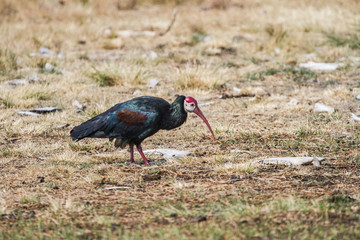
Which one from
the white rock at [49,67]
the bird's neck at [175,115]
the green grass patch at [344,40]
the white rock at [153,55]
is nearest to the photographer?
the bird's neck at [175,115]

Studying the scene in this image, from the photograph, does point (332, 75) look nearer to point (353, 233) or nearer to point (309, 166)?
point (309, 166)

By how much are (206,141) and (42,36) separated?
723cm

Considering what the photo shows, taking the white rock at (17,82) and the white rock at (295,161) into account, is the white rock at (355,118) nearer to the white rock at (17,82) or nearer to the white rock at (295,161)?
the white rock at (295,161)

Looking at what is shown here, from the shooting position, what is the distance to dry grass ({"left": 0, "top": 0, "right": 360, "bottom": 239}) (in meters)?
3.60

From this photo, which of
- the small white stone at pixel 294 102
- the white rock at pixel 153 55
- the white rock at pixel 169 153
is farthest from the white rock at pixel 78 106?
the white rock at pixel 153 55

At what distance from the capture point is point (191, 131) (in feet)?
22.6

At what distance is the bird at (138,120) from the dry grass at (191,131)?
1.02 ft

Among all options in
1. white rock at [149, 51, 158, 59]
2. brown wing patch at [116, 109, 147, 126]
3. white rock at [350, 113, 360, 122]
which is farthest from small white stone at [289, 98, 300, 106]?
white rock at [149, 51, 158, 59]

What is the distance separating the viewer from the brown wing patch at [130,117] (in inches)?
204

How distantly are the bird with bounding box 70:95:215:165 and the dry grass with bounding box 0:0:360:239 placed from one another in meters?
0.31

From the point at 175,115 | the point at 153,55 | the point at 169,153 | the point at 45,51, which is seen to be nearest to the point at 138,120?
the point at 175,115

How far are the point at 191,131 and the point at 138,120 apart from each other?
1.78 metres

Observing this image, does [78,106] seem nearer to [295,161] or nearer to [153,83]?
[153,83]

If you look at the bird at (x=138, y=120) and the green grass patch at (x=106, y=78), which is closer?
the bird at (x=138, y=120)
